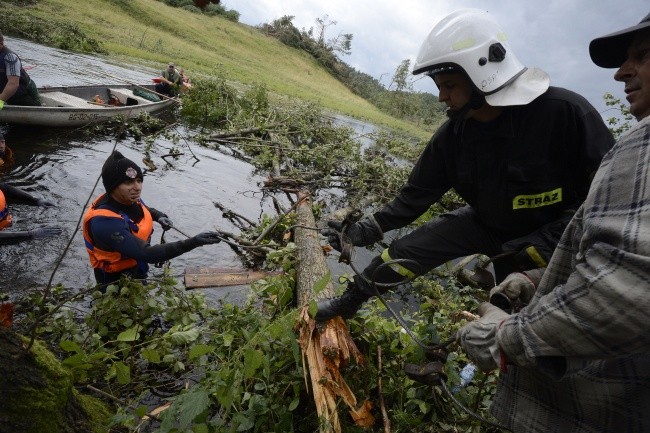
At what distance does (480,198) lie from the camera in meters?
2.63

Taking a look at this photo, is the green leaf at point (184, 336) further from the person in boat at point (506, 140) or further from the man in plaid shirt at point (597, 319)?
the man in plaid shirt at point (597, 319)

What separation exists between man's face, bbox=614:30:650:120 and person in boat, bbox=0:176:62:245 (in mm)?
5784

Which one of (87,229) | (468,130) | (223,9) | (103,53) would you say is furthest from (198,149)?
(223,9)

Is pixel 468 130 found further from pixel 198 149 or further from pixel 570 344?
pixel 198 149

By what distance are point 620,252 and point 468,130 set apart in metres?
1.74

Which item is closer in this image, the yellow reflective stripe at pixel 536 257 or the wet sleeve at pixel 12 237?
the yellow reflective stripe at pixel 536 257

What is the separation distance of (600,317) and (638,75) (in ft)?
2.94

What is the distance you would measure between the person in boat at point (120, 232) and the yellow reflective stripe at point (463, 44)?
9.03 feet

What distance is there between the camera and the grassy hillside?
28.7 meters

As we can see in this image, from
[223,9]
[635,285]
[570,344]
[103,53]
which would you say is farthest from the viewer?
[223,9]

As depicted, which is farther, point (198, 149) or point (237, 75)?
point (237, 75)

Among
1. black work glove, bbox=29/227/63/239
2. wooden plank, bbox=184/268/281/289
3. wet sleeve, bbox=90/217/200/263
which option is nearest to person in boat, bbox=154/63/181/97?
black work glove, bbox=29/227/63/239

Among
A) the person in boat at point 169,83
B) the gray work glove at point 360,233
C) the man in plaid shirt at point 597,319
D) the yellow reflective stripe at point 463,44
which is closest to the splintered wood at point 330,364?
the gray work glove at point 360,233

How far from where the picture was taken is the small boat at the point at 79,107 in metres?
7.47
